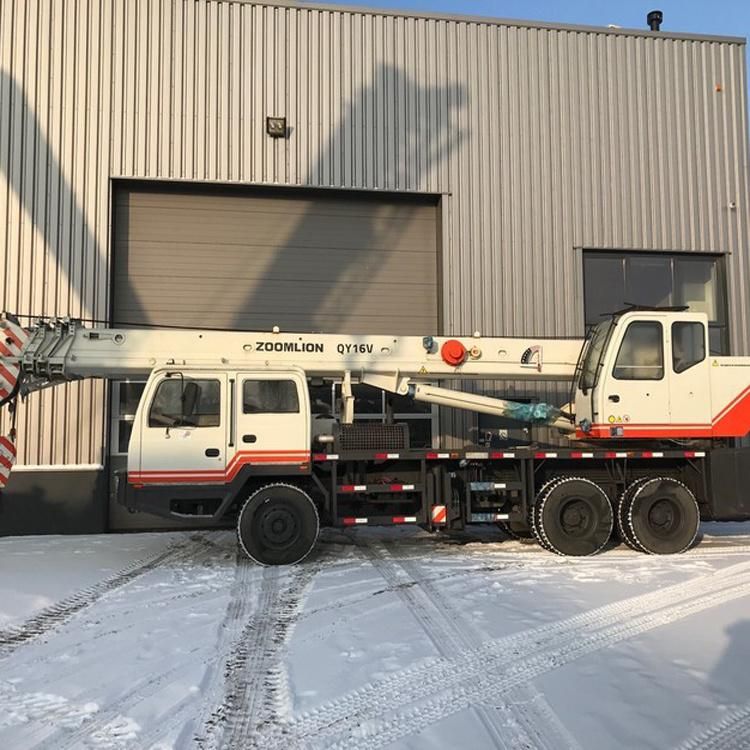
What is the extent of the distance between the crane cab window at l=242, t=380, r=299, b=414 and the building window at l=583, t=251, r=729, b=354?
7971mm

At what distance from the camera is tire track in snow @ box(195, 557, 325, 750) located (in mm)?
3924

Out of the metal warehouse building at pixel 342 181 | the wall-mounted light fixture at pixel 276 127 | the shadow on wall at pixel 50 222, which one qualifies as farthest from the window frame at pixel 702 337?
the shadow on wall at pixel 50 222

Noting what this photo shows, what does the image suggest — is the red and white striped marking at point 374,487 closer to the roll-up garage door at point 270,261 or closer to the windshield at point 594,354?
the windshield at point 594,354

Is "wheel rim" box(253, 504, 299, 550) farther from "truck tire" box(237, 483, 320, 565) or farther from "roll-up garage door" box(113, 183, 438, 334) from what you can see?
"roll-up garage door" box(113, 183, 438, 334)

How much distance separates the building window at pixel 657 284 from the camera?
14.2 metres

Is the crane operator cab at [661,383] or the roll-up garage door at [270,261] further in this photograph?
the roll-up garage door at [270,261]

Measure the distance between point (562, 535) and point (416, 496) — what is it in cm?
209

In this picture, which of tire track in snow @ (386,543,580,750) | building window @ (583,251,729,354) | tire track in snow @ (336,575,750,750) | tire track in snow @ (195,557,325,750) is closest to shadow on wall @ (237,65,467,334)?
building window @ (583,251,729,354)

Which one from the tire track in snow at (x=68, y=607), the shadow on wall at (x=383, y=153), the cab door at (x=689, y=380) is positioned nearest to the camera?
the tire track in snow at (x=68, y=607)

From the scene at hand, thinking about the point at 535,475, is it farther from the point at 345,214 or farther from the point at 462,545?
the point at 345,214

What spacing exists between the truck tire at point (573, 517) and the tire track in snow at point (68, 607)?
521 centimetres

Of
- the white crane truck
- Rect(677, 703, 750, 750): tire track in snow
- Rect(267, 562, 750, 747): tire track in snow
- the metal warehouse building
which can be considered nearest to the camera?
Rect(677, 703, 750, 750): tire track in snow

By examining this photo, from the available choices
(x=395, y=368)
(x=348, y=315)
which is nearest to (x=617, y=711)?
(x=395, y=368)

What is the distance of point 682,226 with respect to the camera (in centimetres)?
1432
